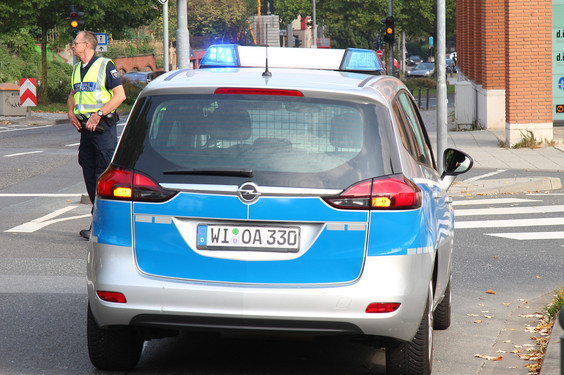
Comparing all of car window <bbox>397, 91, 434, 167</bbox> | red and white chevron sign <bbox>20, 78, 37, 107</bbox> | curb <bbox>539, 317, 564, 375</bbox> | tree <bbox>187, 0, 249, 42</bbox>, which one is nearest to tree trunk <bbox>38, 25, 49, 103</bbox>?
red and white chevron sign <bbox>20, 78, 37, 107</bbox>

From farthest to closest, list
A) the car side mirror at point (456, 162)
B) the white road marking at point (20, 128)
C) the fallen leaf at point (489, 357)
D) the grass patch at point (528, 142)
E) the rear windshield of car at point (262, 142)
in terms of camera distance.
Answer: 1. the white road marking at point (20, 128)
2. the grass patch at point (528, 142)
3. the car side mirror at point (456, 162)
4. the fallen leaf at point (489, 357)
5. the rear windshield of car at point (262, 142)

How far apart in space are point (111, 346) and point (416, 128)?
2.27 metres

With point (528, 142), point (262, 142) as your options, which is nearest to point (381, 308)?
point (262, 142)

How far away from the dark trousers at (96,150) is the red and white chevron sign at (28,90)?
71.3ft

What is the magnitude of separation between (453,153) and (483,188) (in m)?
8.63

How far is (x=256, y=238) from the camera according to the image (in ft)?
15.2

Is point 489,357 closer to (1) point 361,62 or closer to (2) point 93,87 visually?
(1) point 361,62

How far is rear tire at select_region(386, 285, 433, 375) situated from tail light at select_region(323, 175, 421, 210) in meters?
0.57

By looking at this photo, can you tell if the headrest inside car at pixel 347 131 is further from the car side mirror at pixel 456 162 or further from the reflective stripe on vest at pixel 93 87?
the reflective stripe on vest at pixel 93 87

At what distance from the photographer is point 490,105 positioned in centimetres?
2655

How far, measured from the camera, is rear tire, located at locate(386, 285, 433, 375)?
498 cm

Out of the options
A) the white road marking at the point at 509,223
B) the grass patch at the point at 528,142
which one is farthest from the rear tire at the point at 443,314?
the grass patch at the point at 528,142

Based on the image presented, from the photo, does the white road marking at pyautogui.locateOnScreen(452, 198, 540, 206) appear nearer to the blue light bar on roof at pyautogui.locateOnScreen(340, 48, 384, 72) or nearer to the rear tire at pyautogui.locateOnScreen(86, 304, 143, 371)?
the blue light bar on roof at pyautogui.locateOnScreen(340, 48, 384, 72)

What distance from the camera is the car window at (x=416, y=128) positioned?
18.3 feet
